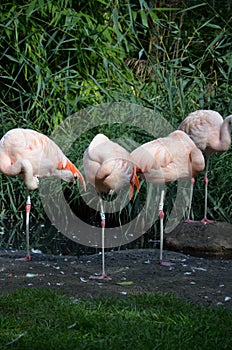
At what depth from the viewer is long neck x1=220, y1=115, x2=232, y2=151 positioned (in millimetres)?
6469

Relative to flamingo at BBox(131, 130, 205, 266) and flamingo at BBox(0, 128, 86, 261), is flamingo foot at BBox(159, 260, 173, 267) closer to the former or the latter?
flamingo at BBox(131, 130, 205, 266)

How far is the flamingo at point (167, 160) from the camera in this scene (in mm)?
5281

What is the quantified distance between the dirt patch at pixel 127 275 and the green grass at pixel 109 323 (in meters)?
0.24

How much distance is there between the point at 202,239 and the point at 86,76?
2748 millimetres

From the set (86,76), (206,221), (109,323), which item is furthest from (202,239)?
(86,76)

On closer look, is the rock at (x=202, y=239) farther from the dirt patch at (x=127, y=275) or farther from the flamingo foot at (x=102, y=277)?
→ the flamingo foot at (x=102, y=277)

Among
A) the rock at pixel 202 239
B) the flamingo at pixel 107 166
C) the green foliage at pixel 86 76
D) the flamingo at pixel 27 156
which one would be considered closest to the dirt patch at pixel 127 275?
the flamingo at pixel 107 166

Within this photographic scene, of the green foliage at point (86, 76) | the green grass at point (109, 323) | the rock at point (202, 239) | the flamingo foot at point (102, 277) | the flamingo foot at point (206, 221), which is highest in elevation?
the green foliage at point (86, 76)

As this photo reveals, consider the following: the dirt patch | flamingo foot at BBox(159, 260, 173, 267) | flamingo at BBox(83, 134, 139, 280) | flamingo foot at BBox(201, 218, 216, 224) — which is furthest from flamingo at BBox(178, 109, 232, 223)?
flamingo at BBox(83, 134, 139, 280)

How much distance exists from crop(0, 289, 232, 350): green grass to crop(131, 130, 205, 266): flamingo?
4.17ft

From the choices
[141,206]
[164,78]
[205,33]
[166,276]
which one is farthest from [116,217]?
[205,33]

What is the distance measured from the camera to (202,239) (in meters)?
6.11

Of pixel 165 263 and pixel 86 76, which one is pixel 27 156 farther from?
pixel 86 76

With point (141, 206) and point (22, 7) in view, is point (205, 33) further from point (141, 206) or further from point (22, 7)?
point (141, 206)
